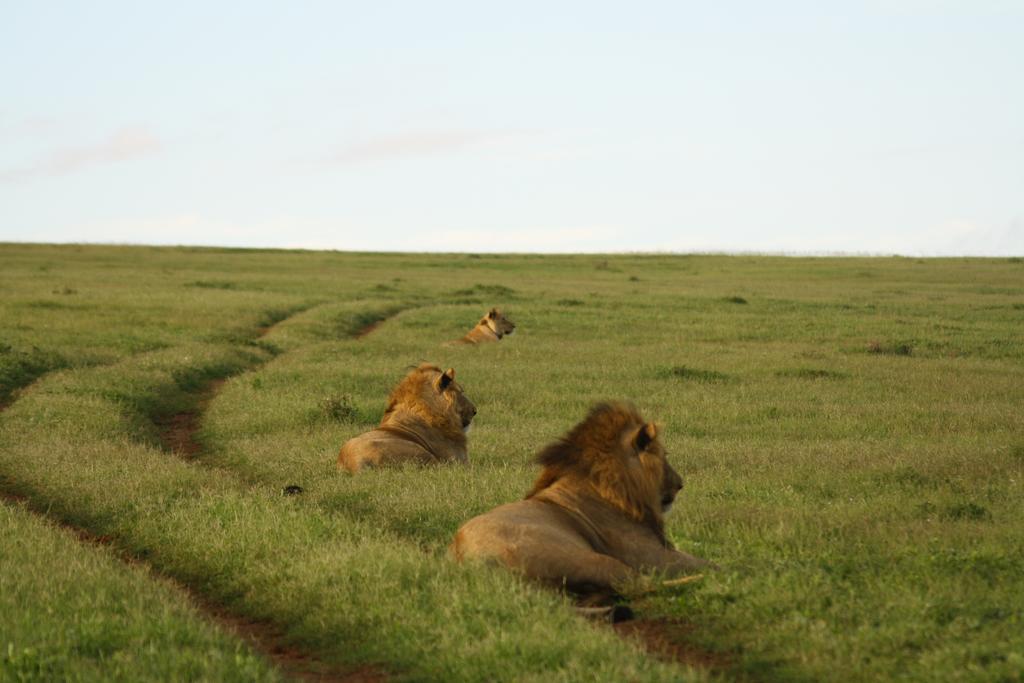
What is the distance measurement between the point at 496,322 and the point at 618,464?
63.6 feet

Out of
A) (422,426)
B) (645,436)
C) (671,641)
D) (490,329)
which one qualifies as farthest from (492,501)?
(490,329)

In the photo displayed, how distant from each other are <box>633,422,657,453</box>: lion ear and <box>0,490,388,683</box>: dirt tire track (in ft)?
8.42

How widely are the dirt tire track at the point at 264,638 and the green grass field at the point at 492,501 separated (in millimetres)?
53

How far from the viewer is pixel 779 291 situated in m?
47.2

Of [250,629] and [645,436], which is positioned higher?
[645,436]

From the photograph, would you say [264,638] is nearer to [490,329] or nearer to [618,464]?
[618,464]

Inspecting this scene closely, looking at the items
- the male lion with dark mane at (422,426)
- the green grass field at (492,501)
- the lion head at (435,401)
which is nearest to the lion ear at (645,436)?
the green grass field at (492,501)

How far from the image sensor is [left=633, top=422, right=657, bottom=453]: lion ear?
27.1ft

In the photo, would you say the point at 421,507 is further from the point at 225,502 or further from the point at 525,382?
the point at 525,382

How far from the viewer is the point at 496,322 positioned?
90.8ft

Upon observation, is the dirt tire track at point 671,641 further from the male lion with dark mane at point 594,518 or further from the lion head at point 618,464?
the lion head at point 618,464

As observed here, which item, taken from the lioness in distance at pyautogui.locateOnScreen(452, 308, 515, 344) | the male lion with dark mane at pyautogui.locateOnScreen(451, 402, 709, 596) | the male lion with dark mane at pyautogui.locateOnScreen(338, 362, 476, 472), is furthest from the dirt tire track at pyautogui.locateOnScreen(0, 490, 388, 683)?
the lioness in distance at pyautogui.locateOnScreen(452, 308, 515, 344)

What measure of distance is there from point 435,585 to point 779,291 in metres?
41.3

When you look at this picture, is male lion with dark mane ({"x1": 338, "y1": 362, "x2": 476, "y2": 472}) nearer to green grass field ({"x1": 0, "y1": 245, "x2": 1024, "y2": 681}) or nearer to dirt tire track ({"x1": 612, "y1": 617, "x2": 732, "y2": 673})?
green grass field ({"x1": 0, "y1": 245, "x2": 1024, "y2": 681})
